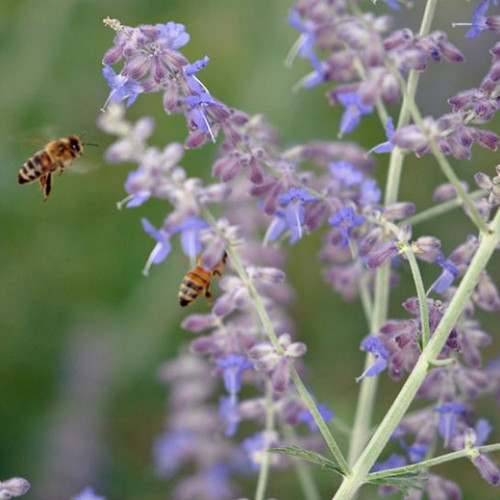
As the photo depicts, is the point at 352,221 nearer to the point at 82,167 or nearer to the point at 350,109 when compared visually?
the point at 350,109

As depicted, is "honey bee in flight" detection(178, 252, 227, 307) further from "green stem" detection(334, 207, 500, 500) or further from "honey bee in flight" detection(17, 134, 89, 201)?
"green stem" detection(334, 207, 500, 500)

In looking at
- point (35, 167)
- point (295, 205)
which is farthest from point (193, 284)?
point (35, 167)

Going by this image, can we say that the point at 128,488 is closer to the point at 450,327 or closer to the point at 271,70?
the point at 271,70

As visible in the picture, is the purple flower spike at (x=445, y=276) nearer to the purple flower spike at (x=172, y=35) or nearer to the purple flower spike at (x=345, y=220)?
the purple flower spike at (x=345, y=220)

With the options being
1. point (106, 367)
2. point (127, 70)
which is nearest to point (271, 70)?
point (106, 367)

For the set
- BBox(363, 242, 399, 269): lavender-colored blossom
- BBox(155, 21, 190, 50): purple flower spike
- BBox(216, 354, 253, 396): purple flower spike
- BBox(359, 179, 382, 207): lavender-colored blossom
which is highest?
BBox(155, 21, 190, 50): purple flower spike

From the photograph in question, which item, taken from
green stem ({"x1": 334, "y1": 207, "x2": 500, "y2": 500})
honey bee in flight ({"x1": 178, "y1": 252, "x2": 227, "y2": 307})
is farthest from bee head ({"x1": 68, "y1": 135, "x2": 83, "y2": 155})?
green stem ({"x1": 334, "y1": 207, "x2": 500, "y2": 500})
